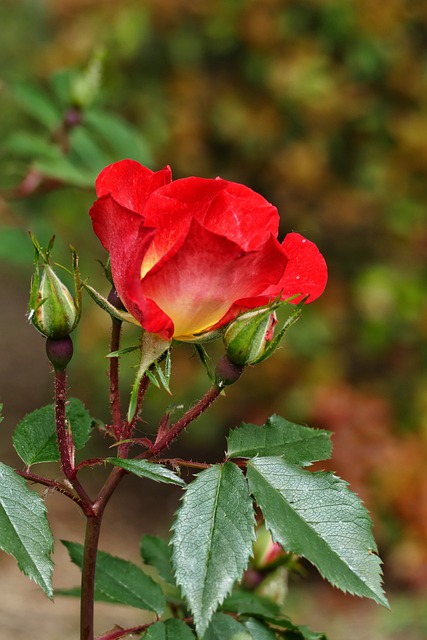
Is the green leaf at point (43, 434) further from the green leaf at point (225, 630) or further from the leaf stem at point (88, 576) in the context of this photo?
the green leaf at point (225, 630)

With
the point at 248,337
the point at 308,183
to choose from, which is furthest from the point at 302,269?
the point at 308,183

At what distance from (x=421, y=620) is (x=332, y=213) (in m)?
1.58

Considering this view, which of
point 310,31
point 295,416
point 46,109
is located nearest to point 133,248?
point 46,109

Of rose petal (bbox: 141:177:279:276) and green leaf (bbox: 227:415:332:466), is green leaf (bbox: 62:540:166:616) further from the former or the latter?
rose petal (bbox: 141:177:279:276)

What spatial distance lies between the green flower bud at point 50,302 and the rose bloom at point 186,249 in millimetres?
35

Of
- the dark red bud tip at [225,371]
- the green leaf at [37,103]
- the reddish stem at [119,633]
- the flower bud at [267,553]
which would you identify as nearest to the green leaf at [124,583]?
the reddish stem at [119,633]

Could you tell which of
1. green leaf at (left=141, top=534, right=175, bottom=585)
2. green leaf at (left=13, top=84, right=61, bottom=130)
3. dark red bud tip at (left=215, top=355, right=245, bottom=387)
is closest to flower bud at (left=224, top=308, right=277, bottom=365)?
Result: dark red bud tip at (left=215, top=355, right=245, bottom=387)

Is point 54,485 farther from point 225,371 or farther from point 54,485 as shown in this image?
point 225,371

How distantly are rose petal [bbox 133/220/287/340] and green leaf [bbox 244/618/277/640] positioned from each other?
0.27 m

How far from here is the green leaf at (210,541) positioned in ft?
1.66

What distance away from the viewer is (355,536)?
531mm

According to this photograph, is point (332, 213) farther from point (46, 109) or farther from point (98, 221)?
point (98, 221)

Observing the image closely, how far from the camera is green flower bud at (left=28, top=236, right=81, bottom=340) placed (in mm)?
521

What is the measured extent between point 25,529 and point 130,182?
236 mm
